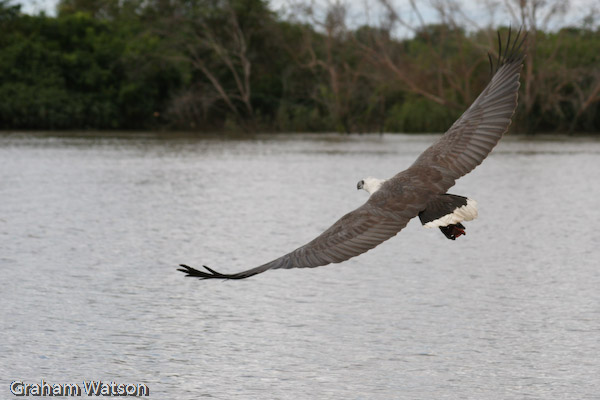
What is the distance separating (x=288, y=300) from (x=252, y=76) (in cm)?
3523

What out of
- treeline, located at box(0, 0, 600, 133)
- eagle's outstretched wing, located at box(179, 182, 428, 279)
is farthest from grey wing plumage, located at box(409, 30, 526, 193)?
treeline, located at box(0, 0, 600, 133)

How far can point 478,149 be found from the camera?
601 cm

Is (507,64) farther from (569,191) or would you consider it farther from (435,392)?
(569,191)

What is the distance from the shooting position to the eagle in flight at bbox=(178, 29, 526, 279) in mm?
5070

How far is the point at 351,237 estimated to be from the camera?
5195mm

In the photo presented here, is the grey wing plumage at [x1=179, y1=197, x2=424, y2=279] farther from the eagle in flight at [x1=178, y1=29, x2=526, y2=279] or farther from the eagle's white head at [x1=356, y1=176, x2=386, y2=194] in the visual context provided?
the eagle's white head at [x1=356, y1=176, x2=386, y2=194]

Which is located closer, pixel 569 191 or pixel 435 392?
pixel 435 392

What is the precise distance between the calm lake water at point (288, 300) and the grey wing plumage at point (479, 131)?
1041 millimetres

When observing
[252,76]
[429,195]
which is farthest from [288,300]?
[252,76]

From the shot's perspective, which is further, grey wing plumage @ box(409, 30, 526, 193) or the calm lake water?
grey wing plumage @ box(409, 30, 526, 193)

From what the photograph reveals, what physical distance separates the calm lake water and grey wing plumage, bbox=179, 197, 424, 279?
652 mm

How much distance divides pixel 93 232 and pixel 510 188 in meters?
7.48

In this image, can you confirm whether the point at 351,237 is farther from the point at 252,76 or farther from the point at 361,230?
the point at 252,76

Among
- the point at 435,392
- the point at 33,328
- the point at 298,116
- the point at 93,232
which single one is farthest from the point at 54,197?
the point at 298,116
